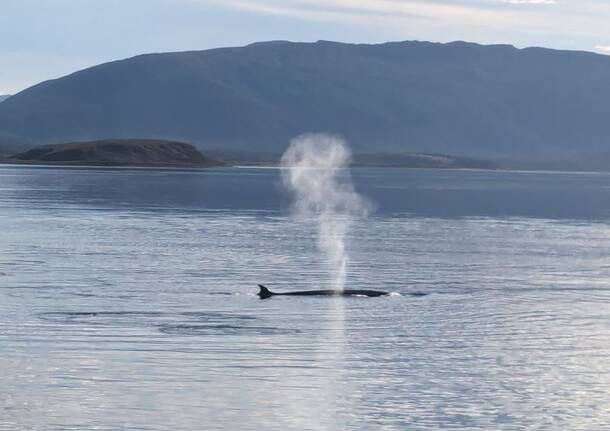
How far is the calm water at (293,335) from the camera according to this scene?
30625 mm

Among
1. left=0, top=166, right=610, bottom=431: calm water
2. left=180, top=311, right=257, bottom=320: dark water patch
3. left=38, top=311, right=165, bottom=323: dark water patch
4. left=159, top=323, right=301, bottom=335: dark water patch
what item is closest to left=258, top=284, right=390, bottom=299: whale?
left=0, top=166, right=610, bottom=431: calm water

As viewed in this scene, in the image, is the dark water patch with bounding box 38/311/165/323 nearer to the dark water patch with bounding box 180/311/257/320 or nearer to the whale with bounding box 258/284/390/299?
the dark water patch with bounding box 180/311/257/320

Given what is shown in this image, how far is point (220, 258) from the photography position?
64750 millimetres

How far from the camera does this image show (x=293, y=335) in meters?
40.4

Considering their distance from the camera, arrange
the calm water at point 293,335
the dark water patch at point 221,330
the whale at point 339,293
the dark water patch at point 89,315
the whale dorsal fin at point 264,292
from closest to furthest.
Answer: the calm water at point 293,335 < the dark water patch at point 221,330 < the dark water patch at point 89,315 < the whale dorsal fin at point 264,292 < the whale at point 339,293

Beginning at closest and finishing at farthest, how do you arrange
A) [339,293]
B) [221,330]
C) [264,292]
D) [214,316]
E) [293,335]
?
1. [293,335]
2. [221,330]
3. [214,316]
4. [264,292]
5. [339,293]

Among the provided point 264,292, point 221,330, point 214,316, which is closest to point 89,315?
point 214,316

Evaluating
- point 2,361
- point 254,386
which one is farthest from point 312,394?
point 2,361

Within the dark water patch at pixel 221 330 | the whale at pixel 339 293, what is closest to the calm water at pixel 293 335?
the dark water patch at pixel 221 330

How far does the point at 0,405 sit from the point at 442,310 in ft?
63.4

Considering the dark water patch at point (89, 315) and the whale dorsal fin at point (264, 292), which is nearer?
the dark water patch at point (89, 315)

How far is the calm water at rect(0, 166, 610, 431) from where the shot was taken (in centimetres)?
3062

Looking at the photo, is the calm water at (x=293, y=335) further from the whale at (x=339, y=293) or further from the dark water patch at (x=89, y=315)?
the whale at (x=339, y=293)

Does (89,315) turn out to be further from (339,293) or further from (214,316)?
(339,293)
